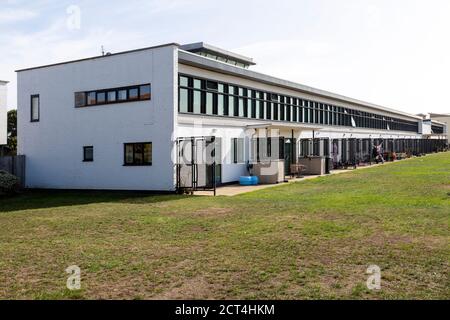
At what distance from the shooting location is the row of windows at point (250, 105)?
20.5 m

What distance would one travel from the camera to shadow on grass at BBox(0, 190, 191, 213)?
16188 millimetres

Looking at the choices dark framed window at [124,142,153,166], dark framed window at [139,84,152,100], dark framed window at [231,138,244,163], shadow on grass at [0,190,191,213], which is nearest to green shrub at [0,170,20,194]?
shadow on grass at [0,190,191,213]

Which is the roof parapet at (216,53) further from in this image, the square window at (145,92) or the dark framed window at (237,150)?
the square window at (145,92)

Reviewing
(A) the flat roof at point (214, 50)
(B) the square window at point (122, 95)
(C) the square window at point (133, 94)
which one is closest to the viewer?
(C) the square window at point (133, 94)

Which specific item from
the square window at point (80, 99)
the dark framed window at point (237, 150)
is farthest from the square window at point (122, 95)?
the dark framed window at point (237, 150)

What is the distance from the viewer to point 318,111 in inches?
Answer: 1400

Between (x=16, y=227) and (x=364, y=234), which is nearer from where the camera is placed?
(x=364, y=234)

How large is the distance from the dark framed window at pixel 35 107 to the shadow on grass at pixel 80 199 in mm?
4635

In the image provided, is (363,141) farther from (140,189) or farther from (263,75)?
(140,189)

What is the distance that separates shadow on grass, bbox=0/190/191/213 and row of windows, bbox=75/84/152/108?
13.5ft

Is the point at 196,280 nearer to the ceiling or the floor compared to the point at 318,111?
nearer to the floor

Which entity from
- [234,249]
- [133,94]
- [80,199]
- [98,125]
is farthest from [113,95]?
[234,249]
